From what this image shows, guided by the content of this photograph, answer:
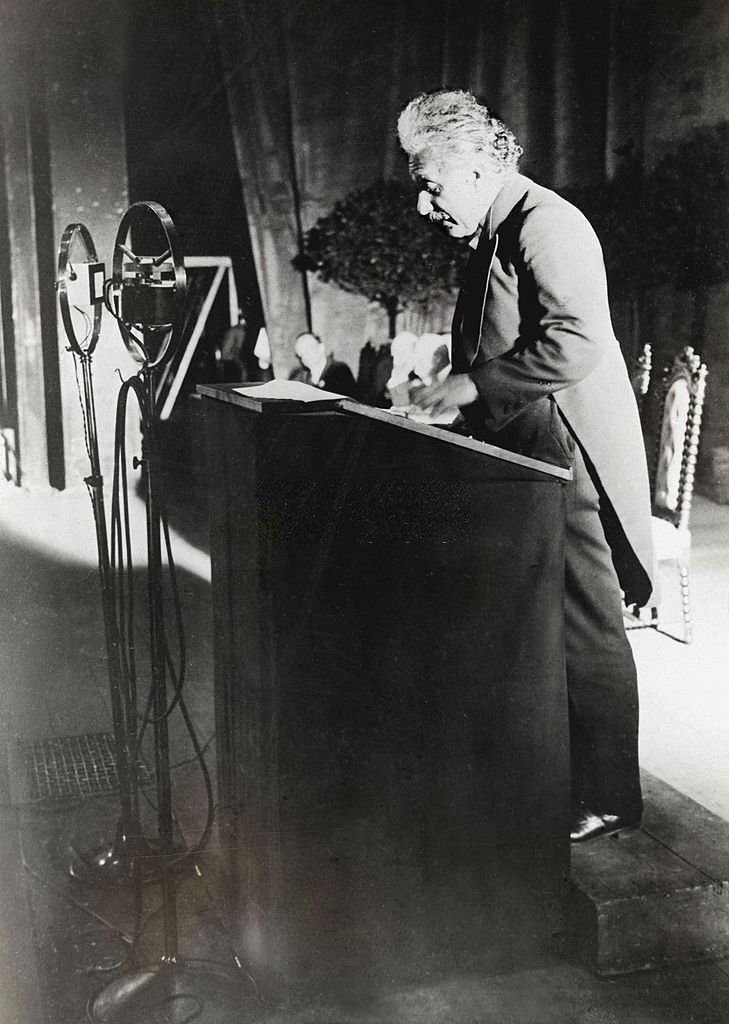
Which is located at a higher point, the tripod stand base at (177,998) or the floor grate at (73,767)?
the floor grate at (73,767)

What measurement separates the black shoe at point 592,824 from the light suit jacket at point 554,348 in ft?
1.45

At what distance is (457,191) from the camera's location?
6.55ft

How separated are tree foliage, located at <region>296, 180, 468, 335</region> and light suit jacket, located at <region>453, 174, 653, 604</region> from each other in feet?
9.87

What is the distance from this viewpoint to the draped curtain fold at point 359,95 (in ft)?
9.01

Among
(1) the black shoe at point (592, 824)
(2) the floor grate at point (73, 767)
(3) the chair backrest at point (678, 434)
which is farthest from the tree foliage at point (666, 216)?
(2) the floor grate at point (73, 767)

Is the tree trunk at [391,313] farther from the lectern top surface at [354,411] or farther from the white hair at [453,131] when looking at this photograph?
the lectern top surface at [354,411]

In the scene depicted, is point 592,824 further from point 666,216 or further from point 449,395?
point 666,216

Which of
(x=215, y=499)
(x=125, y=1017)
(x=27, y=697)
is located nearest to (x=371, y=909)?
(x=125, y=1017)

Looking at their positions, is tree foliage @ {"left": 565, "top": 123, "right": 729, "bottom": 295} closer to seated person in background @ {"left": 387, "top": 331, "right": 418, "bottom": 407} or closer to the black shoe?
seated person in background @ {"left": 387, "top": 331, "right": 418, "bottom": 407}

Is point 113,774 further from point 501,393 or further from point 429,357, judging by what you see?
point 429,357

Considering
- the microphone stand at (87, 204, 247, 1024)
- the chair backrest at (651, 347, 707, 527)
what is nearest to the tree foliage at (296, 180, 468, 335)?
the chair backrest at (651, 347, 707, 527)

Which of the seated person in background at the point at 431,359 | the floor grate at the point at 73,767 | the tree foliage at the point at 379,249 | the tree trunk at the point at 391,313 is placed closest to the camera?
the floor grate at the point at 73,767

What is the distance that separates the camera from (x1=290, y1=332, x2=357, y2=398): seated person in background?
191 inches

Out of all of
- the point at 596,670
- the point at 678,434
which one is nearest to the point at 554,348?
the point at 596,670
